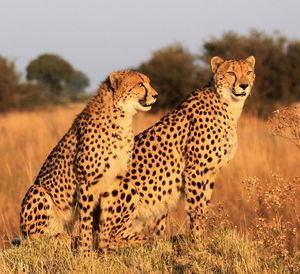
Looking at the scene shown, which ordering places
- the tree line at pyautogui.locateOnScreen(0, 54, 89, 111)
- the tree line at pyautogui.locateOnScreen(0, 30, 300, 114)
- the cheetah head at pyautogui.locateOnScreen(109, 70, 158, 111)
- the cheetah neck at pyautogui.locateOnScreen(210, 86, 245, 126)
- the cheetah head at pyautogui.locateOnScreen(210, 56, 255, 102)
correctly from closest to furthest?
the cheetah head at pyautogui.locateOnScreen(109, 70, 158, 111), the cheetah head at pyautogui.locateOnScreen(210, 56, 255, 102), the cheetah neck at pyautogui.locateOnScreen(210, 86, 245, 126), the tree line at pyautogui.locateOnScreen(0, 30, 300, 114), the tree line at pyautogui.locateOnScreen(0, 54, 89, 111)

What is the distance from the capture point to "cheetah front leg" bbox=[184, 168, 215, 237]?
333cm

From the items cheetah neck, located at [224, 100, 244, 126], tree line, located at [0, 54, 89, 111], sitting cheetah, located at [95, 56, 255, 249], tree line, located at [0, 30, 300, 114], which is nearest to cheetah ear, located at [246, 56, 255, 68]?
sitting cheetah, located at [95, 56, 255, 249]

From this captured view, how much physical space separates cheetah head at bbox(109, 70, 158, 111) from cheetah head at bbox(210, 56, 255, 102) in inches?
22.9

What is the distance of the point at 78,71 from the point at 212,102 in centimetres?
5054

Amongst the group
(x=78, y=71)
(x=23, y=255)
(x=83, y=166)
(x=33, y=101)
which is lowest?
(x=23, y=255)

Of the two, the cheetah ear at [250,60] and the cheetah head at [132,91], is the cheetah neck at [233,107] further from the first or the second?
the cheetah head at [132,91]

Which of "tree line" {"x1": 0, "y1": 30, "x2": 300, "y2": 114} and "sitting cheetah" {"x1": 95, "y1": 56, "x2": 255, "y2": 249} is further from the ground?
"tree line" {"x1": 0, "y1": 30, "x2": 300, "y2": 114}

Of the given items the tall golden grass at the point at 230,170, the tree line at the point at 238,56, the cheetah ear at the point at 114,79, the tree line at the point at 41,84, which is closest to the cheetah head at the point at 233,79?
the cheetah ear at the point at 114,79

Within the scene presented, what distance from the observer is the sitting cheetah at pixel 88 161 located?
9.89ft

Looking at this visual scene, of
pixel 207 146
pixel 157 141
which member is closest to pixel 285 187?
pixel 207 146

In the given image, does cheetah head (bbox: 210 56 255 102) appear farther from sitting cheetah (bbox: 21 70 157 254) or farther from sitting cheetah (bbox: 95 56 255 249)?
sitting cheetah (bbox: 21 70 157 254)

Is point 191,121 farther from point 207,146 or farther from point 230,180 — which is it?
point 230,180

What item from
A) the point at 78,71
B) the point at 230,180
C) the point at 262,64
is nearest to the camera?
the point at 230,180

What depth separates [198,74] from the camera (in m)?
14.9
